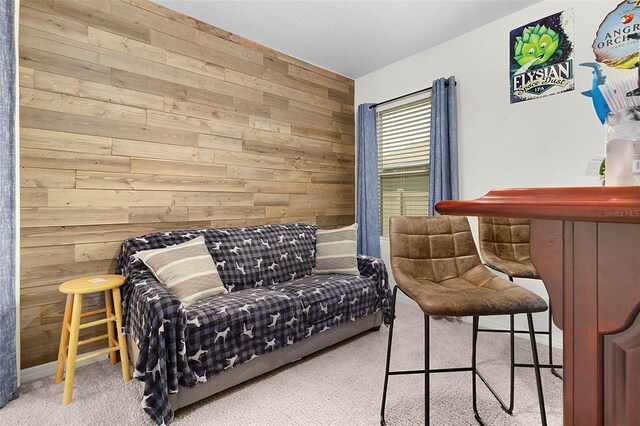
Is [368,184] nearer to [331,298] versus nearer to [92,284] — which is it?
[331,298]

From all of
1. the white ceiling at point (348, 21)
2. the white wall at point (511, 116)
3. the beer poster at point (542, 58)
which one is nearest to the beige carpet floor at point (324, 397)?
the white wall at point (511, 116)

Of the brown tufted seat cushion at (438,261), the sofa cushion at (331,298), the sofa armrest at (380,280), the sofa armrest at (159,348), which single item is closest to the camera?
the brown tufted seat cushion at (438,261)

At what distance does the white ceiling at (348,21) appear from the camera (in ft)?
8.86

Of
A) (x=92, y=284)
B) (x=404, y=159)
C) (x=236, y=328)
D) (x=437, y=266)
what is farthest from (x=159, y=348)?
(x=404, y=159)

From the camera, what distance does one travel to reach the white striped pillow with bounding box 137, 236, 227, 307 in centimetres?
214

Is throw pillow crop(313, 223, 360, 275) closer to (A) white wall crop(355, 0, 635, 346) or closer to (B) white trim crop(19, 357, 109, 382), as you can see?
(A) white wall crop(355, 0, 635, 346)

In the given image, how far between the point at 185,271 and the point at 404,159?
8.63 ft

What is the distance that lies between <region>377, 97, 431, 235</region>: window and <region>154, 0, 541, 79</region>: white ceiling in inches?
24.9

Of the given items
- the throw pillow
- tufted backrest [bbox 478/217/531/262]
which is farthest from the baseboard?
tufted backrest [bbox 478/217/531/262]

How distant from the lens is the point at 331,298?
97.8 inches

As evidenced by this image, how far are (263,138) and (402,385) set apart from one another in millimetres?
2487

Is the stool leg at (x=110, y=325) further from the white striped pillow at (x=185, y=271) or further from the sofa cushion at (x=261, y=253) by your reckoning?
the sofa cushion at (x=261, y=253)

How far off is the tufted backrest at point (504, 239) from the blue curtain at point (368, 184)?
1.53 metres

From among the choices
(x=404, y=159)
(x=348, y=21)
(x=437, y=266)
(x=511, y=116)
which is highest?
(x=348, y=21)
